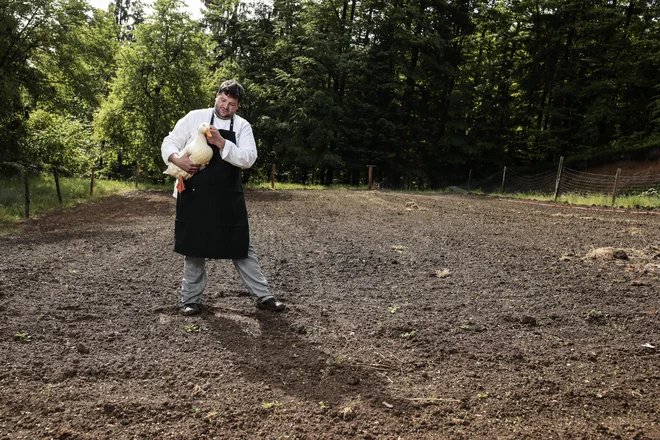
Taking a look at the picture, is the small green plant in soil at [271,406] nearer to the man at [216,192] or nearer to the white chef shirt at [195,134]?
the man at [216,192]

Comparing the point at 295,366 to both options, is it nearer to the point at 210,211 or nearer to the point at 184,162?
the point at 210,211

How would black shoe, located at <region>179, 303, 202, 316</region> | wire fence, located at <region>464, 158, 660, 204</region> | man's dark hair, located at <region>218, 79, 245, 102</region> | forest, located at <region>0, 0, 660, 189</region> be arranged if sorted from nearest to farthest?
1. man's dark hair, located at <region>218, 79, 245, 102</region>
2. black shoe, located at <region>179, 303, 202, 316</region>
3. wire fence, located at <region>464, 158, 660, 204</region>
4. forest, located at <region>0, 0, 660, 189</region>

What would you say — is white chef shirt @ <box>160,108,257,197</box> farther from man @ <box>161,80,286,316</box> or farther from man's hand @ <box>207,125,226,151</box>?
man's hand @ <box>207,125,226,151</box>

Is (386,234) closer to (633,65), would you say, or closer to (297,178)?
(633,65)

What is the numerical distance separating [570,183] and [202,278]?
74.6ft

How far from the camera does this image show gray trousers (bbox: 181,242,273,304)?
4000 mm

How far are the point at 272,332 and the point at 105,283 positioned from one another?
223cm

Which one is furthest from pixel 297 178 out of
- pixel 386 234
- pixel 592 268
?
pixel 592 268

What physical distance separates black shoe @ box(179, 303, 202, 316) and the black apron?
18.3 inches

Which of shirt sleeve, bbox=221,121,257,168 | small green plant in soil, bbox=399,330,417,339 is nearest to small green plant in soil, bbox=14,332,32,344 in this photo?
shirt sleeve, bbox=221,121,257,168

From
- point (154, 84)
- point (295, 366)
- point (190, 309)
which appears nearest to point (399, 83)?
point (154, 84)

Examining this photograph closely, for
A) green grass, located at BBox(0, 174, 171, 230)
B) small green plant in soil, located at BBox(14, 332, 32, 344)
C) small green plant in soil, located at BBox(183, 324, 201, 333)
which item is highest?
small green plant in soil, located at BBox(183, 324, 201, 333)

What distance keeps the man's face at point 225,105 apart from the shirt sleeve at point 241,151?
179 millimetres

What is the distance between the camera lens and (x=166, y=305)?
4.18m
